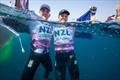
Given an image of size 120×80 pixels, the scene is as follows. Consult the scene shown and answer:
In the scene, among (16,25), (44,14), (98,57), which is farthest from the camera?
(98,57)

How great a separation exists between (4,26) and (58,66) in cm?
181

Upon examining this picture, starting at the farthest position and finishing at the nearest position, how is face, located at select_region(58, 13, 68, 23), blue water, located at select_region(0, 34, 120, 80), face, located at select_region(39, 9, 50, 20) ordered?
1. blue water, located at select_region(0, 34, 120, 80)
2. face, located at select_region(58, 13, 68, 23)
3. face, located at select_region(39, 9, 50, 20)

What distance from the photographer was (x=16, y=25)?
605 cm

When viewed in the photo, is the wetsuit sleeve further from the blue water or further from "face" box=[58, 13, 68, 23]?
the blue water

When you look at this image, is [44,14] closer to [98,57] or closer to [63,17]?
[63,17]

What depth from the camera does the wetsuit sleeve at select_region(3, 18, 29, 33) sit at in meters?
5.70

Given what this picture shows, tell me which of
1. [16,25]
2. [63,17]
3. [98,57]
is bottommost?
[98,57]

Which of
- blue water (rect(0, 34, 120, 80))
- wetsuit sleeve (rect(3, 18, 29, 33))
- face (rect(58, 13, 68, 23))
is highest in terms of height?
face (rect(58, 13, 68, 23))

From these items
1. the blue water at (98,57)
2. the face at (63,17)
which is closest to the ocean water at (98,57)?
the blue water at (98,57)

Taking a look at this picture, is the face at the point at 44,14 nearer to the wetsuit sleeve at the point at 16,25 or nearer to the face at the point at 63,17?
the face at the point at 63,17

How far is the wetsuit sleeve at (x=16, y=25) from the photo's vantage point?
18.7ft

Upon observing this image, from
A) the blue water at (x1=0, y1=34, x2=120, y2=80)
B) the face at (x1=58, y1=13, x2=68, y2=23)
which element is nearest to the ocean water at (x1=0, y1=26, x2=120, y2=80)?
the blue water at (x1=0, y1=34, x2=120, y2=80)

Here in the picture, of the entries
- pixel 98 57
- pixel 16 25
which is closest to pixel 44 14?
pixel 16 25

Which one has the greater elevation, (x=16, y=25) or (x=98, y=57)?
→ (x=16, y=25)
